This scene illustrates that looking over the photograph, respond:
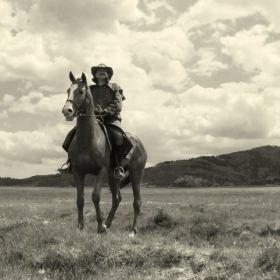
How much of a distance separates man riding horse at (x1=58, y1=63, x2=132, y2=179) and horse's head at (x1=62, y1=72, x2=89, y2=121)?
1327 mm

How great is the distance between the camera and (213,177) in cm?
7162

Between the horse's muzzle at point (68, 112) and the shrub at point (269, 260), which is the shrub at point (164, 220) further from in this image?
the horse's muzzle at point (68, 112)

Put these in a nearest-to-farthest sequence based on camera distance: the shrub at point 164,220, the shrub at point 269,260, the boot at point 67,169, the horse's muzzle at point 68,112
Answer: the shrub at point 269,260
the horse's muzzle at point 68,112
the boot at point 67,169
the shrub at point 164,220

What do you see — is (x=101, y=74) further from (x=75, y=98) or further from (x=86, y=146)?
(x=86, y=146)

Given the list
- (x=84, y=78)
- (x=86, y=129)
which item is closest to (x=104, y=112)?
(x=86, y=129)

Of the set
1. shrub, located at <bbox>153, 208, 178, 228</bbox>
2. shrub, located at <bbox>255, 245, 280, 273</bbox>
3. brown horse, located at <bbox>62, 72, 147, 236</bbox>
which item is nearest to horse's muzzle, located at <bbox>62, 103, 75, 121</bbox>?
brown horse, located at <bbox>62, 72, 147, 236</bbox>

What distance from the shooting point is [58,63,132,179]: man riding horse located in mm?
11805

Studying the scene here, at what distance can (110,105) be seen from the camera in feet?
38.9

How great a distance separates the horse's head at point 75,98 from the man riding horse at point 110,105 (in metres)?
1.33

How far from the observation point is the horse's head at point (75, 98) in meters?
9.65

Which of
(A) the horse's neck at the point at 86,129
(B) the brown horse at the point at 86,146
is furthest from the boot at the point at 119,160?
(A) the horse's neck at the point at 86,129

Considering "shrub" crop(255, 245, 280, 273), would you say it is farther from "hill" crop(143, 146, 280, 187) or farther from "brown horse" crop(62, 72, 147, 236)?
"hill" crop(143, 146, 280, 187)

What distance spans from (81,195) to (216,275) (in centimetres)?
432

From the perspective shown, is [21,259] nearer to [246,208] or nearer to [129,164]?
[129,164]
